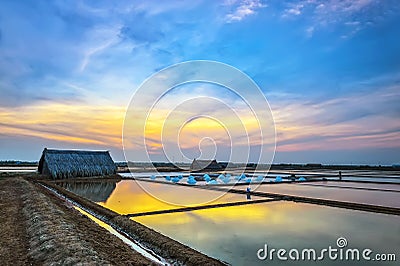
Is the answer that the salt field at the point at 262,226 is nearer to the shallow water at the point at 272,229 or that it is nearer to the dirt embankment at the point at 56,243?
the shallow water at the point at 272,229

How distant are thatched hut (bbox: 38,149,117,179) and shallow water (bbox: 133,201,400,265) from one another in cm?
1642

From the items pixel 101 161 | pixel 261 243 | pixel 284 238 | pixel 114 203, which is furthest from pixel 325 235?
pixel 101 161

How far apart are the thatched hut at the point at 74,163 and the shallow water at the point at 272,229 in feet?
53.9

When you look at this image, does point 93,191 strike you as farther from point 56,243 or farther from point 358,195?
point 358,195

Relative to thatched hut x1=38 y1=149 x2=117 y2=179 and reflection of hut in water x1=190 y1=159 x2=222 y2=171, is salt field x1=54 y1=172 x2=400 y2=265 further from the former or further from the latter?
reflection of hut in water x1=190 y1=159 x2=222 y2=171

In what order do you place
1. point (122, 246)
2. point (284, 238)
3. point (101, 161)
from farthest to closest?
point (101, 161) → point (284, 238) → point (122, 246)

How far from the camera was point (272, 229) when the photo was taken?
22.9ft

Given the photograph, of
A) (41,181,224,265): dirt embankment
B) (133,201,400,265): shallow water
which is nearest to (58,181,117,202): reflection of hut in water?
(41,181,224,265): dirt embankment

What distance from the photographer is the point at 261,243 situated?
5.79m

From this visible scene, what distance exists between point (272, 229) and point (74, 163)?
2066cm

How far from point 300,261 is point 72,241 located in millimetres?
3673

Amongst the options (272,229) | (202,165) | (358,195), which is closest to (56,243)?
(272,229)

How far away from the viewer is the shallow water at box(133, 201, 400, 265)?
17.9 feet

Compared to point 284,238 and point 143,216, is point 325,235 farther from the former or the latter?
point 143,216
